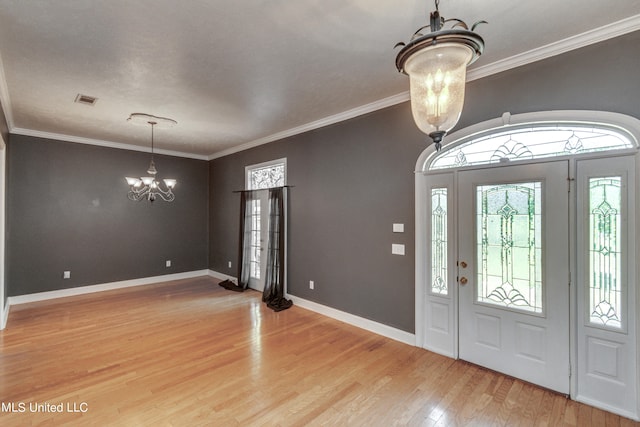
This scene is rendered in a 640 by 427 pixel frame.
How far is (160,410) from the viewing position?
7.49ft

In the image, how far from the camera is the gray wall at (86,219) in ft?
16.3

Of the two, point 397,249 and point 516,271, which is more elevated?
point 397,249

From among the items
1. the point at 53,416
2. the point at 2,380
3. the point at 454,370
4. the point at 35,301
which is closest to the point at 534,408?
the point at 454,370

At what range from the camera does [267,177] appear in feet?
18.6

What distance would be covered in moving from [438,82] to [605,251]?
7.20 ft

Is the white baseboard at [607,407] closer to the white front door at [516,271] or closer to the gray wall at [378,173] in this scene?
the white front door at [516,271]

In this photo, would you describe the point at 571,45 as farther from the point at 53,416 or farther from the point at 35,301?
the point at 35,301

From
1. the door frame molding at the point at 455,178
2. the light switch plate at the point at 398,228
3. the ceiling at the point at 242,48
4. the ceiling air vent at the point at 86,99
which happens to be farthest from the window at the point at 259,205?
the door frame molding at the point at 455,178

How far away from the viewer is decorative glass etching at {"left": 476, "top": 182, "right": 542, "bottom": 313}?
2643 millimetres

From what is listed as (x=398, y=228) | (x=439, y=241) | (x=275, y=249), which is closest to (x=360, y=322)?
(x=398, y=228)

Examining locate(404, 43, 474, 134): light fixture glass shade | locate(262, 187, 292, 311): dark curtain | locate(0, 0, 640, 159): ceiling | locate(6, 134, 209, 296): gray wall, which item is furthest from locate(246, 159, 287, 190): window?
locate(404, 43, 474, 134): light fixture glass shade

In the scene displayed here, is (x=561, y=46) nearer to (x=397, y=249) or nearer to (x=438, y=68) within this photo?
(x=438, y=68)

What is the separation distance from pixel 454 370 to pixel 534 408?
26.5 inches

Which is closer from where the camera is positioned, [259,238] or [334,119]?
[334,119]
